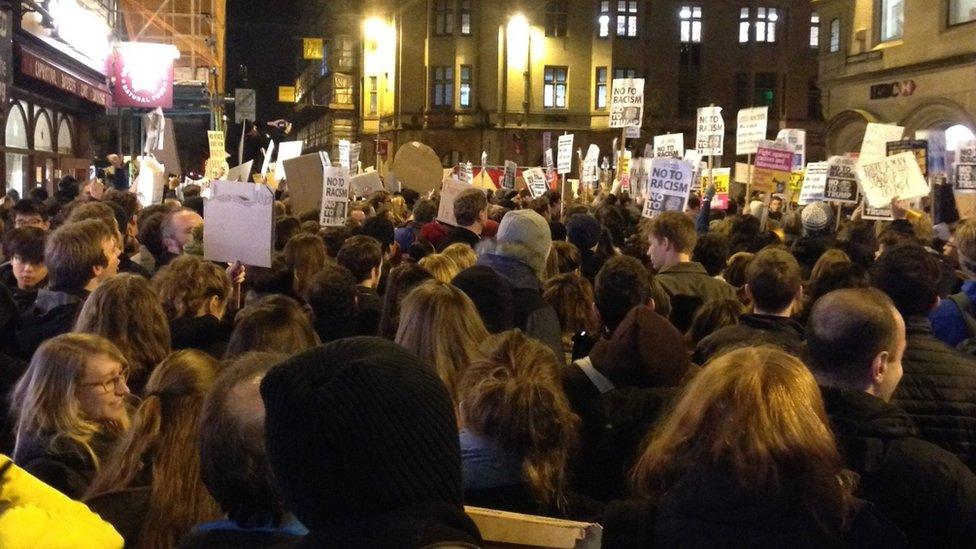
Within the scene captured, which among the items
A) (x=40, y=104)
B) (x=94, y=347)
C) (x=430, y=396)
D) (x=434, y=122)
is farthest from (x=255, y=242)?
(x=434, y=122)

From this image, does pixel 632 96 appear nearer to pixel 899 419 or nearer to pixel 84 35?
pixel 84 35

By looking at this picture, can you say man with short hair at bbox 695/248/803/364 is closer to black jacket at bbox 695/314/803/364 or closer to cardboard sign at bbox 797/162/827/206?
black jacket at bbox 695/314/803/364

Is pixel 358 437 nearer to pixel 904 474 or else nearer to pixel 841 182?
pixel 904 474

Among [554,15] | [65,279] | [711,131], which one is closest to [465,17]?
[554,15]

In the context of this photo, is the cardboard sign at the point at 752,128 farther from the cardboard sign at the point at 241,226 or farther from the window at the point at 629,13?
the window at the point at 629,13

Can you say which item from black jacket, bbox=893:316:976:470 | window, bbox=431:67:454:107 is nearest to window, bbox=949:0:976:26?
black jacket, bbox=893:316:976:470

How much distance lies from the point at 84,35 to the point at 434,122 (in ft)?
99.4

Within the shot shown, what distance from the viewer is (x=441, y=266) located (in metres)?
6.86

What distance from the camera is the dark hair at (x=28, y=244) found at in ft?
21.6

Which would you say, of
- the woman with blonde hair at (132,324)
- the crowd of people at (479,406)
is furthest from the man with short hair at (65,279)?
the woman with blonde hair at (132,324)

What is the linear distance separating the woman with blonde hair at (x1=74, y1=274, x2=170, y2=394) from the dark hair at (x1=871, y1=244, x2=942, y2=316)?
3108 millimetres

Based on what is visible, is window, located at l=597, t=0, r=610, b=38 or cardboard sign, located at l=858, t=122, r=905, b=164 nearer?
cardboard sign, located at l=858, t=122, r=905, b=164

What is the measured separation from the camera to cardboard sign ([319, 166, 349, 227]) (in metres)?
10.6

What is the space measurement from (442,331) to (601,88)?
164ft
